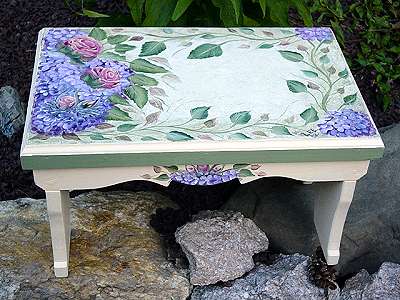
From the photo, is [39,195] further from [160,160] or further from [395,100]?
[395,100]

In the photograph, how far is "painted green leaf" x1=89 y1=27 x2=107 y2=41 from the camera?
1860 mm

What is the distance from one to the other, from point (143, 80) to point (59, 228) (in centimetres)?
36

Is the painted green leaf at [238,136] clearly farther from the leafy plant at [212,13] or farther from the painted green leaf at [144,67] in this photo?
the leafy plant at [212,13]

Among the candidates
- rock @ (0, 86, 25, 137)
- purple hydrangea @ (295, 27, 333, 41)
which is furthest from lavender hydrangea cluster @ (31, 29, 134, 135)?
rock @ (0, 86, 25, 137)

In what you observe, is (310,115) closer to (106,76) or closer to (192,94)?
(192,94)

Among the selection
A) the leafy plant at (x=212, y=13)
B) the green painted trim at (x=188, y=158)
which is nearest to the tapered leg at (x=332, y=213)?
the green painted trim at (x=188, y=158)

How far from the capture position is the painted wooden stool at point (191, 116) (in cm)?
156

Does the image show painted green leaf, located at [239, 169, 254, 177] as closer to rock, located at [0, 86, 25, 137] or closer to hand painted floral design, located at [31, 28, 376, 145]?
hand painted floral design, located at [31, 28, 376, 145]

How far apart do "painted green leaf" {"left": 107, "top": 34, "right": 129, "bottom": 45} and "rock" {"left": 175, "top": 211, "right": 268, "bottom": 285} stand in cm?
44

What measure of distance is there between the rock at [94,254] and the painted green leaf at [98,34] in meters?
0.41

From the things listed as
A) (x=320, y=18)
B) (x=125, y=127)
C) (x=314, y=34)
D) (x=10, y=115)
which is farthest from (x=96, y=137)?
(x=320, y=18)

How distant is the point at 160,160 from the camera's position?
1563 millimetres

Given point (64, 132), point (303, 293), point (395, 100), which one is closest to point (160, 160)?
point (64, 132)

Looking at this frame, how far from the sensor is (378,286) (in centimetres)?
181
